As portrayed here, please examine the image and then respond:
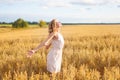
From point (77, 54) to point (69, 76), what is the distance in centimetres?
354

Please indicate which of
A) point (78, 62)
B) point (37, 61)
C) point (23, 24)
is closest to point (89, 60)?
point (78, 62)

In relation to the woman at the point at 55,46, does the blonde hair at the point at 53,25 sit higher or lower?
higher

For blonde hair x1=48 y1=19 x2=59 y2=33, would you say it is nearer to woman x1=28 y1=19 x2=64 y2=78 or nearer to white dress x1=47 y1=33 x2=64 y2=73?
woman x1=28 y1=19 x2=64 y2=78

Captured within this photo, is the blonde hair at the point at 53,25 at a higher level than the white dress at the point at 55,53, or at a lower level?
higher

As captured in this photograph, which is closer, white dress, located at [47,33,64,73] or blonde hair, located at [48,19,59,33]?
blonde hair, located at [48,19,59,33]

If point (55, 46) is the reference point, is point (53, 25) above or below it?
above

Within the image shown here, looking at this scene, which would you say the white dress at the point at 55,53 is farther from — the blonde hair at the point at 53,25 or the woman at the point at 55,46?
the blonde hair at the point at 53,25

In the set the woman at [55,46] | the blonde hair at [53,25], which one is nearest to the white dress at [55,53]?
the woman at [55,46]

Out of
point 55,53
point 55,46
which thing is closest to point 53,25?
point 55,46

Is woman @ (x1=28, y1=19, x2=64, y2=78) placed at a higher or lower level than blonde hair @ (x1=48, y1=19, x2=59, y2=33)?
lower

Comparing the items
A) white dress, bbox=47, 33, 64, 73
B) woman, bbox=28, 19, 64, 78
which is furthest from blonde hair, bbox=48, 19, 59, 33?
white dress, bbox=47, 33, 64, 73

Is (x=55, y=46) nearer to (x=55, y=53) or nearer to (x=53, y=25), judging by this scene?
(x=55, y=53)

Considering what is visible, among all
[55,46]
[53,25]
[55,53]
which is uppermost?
[53,25]

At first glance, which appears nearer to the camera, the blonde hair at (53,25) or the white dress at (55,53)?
the blonde hair at (53,25)
